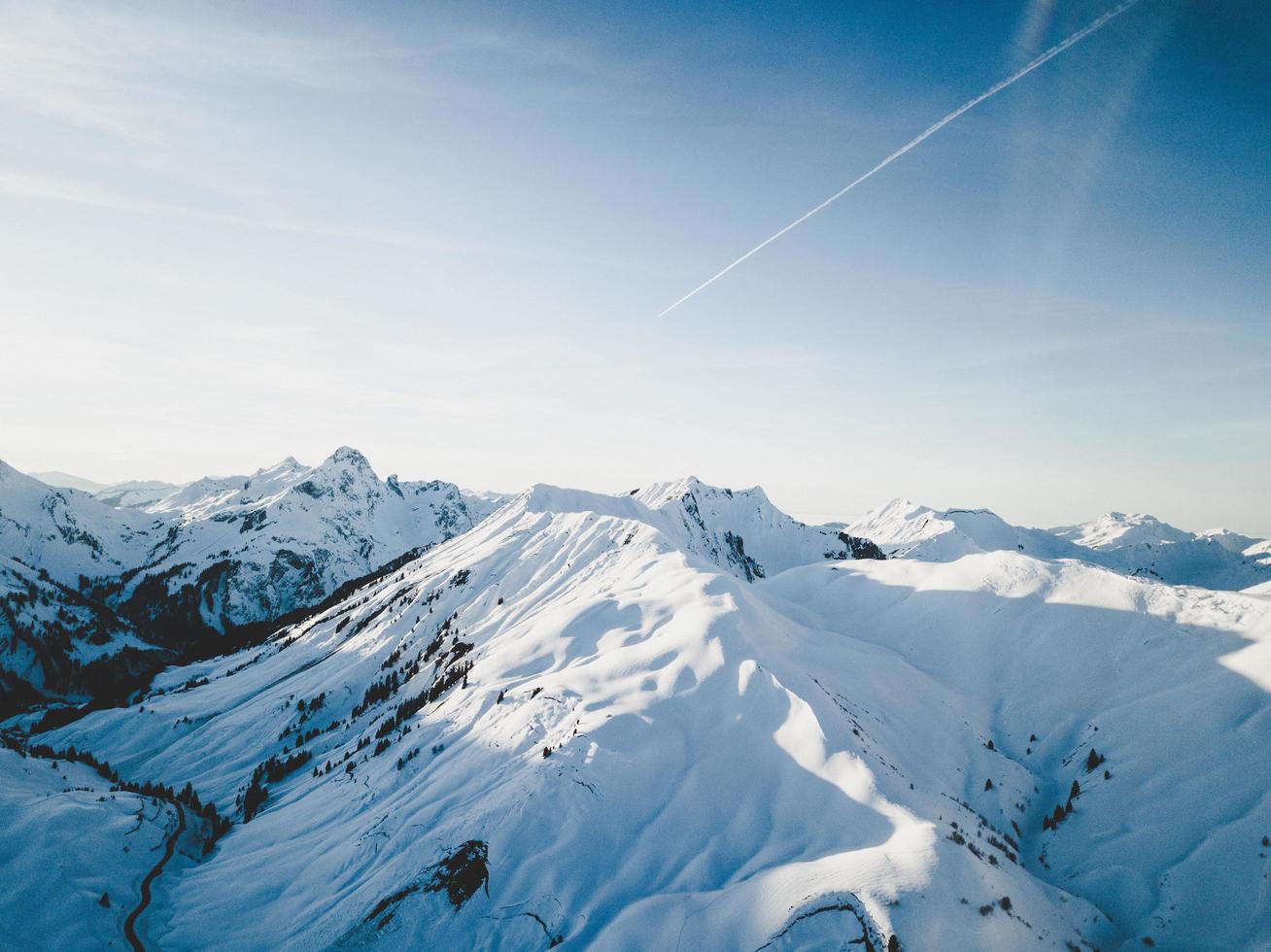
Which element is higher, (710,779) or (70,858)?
(710,779)

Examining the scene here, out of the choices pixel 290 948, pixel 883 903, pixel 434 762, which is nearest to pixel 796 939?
pixel 883 903

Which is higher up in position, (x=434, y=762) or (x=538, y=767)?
(x=538, y=767)

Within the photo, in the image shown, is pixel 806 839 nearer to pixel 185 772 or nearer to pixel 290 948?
pixel 290 948

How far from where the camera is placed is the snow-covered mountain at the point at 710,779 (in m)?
18.8

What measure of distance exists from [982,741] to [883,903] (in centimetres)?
3667

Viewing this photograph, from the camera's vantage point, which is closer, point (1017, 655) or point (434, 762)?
point (434, 762)

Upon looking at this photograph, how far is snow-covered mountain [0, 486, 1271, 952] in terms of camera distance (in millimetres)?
18750

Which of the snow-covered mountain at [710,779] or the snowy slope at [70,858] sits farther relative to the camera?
the snowy slope at [70,858]

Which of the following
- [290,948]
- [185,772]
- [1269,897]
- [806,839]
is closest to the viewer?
[290,948]

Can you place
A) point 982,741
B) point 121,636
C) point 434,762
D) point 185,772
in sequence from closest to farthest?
1. point 434,762
2. point 982,741
3. point 185,772
4. point 121,636

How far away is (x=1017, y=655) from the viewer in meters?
57.3

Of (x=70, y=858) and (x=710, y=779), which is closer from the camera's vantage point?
(x=70, y=858)

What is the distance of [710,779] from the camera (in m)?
24.9

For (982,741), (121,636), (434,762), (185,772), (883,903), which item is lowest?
(121,636)
